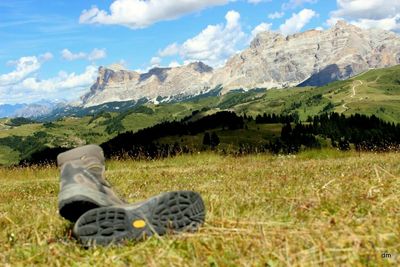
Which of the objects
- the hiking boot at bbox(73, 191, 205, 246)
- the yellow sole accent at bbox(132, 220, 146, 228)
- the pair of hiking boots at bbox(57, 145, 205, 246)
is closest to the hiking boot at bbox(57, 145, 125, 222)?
the pair of hiking boots at bbox(57, 145, 205, 246)

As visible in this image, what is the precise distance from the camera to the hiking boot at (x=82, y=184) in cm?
556

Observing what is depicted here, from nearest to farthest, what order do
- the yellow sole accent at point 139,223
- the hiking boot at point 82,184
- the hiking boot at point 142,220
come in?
the hiking boot at point 142,220
the yellow sole accent at point 139,223
the hiking boot at point 82,184

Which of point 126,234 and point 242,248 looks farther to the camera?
point 126,234

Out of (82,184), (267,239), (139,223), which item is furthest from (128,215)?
(267,239)

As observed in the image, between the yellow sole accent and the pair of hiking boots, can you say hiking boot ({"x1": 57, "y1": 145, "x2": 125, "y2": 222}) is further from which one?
the yellow sole accent

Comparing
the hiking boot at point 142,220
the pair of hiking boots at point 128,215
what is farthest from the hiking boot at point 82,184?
the hiking boot at point 142,220

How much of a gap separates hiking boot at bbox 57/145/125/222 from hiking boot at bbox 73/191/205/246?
41 centimetres

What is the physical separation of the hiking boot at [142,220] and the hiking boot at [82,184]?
0.41 m

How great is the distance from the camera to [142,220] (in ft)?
17.4

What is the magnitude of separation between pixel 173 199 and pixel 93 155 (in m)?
1.97

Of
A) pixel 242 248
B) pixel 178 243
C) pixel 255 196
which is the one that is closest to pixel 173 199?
pixel 178 243

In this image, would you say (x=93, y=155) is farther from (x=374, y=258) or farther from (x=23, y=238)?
(x=374, y=258)

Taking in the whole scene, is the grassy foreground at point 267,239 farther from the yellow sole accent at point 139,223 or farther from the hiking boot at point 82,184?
the hiking boot at point 82,184

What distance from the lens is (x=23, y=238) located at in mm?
6504
